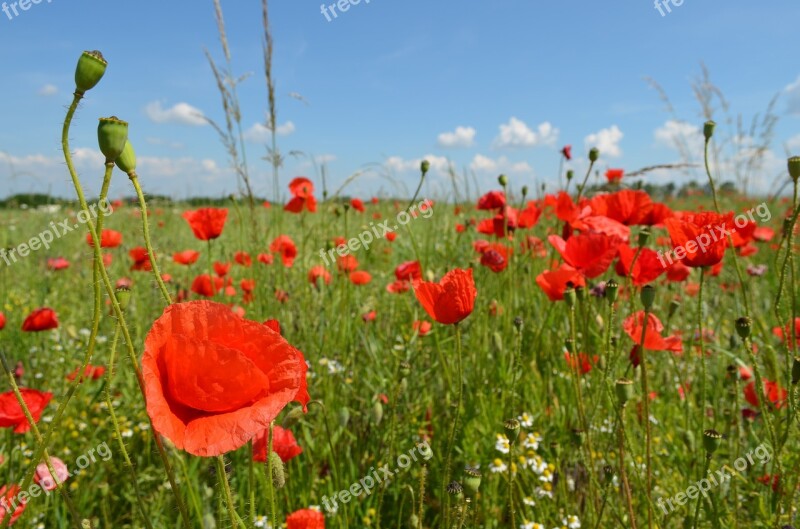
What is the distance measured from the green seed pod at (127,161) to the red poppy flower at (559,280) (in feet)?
4.37

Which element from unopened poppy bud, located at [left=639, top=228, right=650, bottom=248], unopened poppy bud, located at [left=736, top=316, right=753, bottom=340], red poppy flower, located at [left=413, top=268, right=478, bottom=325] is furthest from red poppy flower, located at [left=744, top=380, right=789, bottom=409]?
red poppy flower, located at [left=413, top=268, right=478, bottom=325]

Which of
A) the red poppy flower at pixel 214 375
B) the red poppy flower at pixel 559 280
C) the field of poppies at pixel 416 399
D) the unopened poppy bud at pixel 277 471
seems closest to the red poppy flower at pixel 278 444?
the field of poppies at pixel 416 399

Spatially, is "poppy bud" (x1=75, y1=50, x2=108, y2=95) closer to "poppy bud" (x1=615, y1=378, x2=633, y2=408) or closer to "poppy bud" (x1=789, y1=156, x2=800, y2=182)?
"poppy bud" (x1=615, y1=378, x2=633, y2=408)

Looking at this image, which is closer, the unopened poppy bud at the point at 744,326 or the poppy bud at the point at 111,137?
the poppy bud at the point at 111,137

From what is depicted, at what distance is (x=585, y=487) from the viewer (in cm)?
193

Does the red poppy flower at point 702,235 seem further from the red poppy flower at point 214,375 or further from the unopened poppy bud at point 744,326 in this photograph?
the red poppy flower at point 214,375

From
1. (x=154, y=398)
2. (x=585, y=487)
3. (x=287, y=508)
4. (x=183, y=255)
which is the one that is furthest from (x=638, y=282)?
(x=183, y=255)

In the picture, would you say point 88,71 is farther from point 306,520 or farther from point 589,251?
point 589,251

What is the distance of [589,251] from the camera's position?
5.48ft

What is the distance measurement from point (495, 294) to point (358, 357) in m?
0.81

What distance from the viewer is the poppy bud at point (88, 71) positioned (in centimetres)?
72

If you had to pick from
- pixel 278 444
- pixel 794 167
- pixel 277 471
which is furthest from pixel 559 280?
pixel 277 471

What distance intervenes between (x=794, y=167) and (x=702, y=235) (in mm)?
276

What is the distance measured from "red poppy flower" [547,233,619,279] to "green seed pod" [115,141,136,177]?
1263 mm
